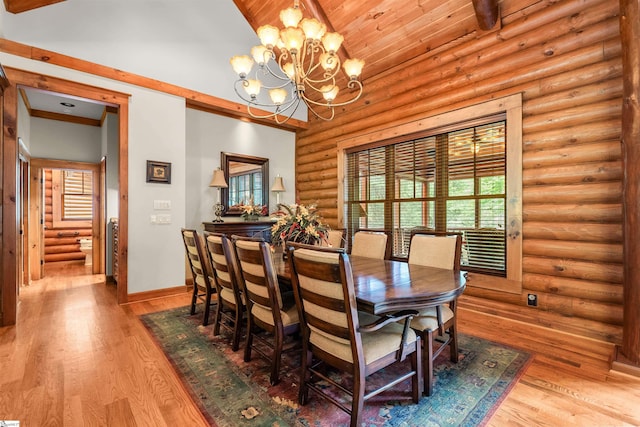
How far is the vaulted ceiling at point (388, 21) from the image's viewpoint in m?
3.31

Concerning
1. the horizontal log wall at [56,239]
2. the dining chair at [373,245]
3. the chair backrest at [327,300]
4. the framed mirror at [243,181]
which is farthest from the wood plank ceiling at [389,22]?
the horizontal log wall at [56,239]

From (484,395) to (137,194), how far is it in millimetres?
4263

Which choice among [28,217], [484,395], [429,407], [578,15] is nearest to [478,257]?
[484,395]

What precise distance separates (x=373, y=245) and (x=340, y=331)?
5.25 feet

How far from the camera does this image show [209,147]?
4.95 meters

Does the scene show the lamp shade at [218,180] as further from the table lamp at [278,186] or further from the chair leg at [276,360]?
the chair leg at [276,360]

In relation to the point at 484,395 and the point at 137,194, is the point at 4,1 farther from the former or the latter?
the point at 484,395

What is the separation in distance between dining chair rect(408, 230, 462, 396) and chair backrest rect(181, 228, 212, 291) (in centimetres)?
204

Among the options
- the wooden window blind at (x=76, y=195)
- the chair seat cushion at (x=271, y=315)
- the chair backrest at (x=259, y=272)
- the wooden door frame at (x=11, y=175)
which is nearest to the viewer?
the chair backrest at (x=259, y=272)

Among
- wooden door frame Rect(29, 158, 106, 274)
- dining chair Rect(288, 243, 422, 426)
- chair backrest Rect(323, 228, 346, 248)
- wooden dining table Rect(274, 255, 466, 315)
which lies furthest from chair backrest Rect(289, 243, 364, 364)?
wooden door frame Rect(29, 158, 106, 274)

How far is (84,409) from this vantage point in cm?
175

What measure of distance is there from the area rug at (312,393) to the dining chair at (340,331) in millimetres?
123

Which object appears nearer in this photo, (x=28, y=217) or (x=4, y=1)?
(x=4, y=1)

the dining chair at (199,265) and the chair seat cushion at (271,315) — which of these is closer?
the chair seat cushion at (271,315)
